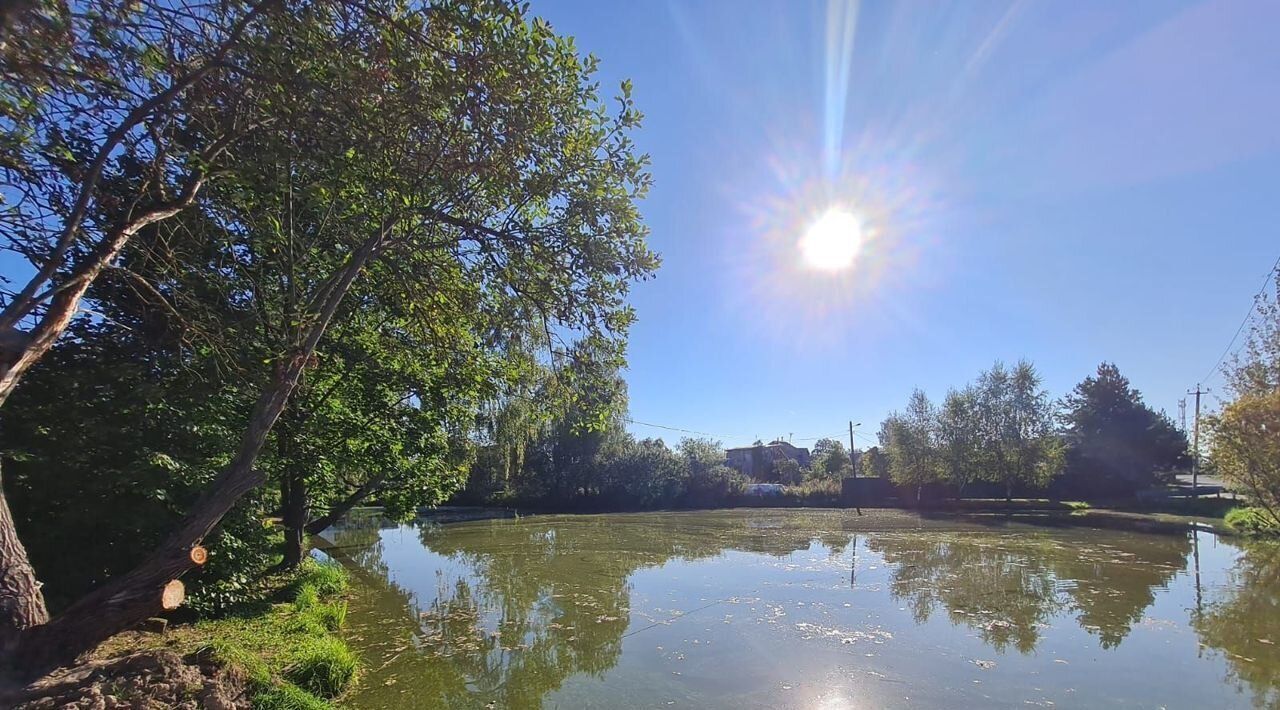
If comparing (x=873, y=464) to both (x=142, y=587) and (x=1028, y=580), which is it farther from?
(x=142, y=587)

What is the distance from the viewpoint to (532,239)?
643 cm

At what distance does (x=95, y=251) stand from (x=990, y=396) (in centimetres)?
4238

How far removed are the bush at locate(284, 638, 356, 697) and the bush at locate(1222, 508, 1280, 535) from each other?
27440mm

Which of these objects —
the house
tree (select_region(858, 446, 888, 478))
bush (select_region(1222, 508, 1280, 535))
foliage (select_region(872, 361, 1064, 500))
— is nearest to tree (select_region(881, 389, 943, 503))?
foliage (select_region(872, 361, 1064, 500))

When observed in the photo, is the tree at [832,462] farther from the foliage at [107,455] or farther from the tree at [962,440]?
the foliage at [107,455]

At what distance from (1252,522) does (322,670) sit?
29.4 metres

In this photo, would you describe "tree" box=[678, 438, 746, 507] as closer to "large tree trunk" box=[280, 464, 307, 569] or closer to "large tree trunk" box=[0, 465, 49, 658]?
"large tree trunk" box=[280, 464, 307, 569]

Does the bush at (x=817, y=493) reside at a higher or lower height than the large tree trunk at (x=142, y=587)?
lower

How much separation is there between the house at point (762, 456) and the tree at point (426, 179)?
58803 mm

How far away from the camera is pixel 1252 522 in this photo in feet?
68.7

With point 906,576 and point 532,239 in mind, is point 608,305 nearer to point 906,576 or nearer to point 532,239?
point 532,239

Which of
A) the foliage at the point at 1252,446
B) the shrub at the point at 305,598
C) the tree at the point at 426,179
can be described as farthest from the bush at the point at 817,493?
the tree at the point at 426,179

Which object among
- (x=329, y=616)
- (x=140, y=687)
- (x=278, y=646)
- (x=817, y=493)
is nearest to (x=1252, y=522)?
(x=817, y=493)

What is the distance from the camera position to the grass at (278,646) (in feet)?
17.5
